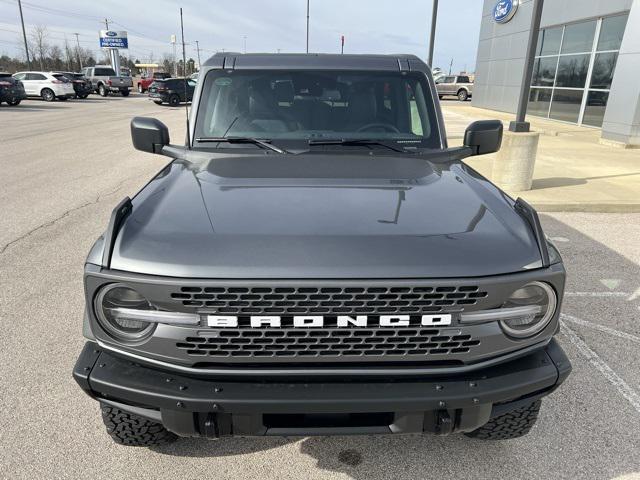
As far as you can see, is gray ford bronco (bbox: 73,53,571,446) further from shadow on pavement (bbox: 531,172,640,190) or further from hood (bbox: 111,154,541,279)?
shadow on pavement (bbox: 531,172,640,190)

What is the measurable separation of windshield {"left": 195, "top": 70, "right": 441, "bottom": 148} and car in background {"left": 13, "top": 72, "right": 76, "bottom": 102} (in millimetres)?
30223

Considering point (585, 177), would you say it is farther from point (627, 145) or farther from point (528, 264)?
point (528, 264)

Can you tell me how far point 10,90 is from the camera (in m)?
23.5

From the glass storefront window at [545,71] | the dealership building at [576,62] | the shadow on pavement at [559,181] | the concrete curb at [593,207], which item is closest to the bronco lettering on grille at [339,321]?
the concrete curb at [593,207]

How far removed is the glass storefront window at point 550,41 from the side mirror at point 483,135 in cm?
1910

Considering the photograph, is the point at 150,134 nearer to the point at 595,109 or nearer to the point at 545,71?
the point at 595,109

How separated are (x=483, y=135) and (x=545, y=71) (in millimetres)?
19804

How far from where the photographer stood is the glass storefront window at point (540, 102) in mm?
20438

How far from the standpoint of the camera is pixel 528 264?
6.37ft

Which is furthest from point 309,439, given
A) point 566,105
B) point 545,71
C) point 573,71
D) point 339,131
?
point 545,71

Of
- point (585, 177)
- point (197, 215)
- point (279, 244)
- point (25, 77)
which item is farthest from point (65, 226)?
point (25, 77)

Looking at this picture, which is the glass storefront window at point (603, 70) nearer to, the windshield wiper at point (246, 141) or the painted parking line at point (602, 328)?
the painted parking line at point (602, 328)

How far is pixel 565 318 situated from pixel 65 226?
18.2 feet

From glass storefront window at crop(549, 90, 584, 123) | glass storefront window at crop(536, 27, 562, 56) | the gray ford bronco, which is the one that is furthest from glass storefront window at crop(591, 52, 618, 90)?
the gray ford bronco
